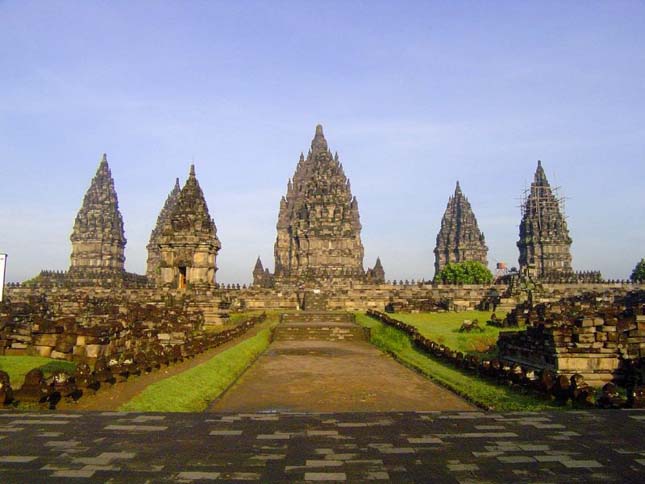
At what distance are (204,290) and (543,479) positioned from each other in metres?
31.0

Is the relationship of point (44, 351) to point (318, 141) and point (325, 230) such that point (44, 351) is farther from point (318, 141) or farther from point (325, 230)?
point (318, 141)

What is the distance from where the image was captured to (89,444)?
6.00 m

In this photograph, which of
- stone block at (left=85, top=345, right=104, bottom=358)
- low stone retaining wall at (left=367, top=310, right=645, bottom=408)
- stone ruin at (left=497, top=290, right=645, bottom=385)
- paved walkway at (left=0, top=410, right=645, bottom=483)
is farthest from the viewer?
stone block at (left=85, top=345, right=104, bottom=358)

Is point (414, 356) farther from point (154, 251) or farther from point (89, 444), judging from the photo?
point (154, 251)

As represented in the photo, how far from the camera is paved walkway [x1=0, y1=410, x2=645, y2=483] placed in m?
5.05

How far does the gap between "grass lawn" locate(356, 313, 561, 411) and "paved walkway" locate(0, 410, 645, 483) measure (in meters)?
1.54

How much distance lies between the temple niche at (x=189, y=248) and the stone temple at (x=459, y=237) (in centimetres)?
5248

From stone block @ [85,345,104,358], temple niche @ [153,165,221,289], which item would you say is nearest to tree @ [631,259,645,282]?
temple niche @ [153,165,221,289]

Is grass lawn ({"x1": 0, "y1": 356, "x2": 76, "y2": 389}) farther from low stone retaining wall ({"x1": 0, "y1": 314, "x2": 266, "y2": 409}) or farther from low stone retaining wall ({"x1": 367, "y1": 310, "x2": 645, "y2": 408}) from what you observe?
low stone retaining wall ({"x1": 367, "y1": 310, "x2": 645, "y2": 408})

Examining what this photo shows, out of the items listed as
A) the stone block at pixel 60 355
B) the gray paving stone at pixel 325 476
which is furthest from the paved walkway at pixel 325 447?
the stone block at pixel 60 355

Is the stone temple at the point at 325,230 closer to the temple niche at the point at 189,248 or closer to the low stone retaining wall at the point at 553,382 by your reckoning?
the temple niche at the point at 189,248

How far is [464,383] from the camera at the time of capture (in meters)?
11.4

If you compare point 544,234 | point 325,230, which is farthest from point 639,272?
point 325,230

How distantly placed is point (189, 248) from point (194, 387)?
26.2 m
